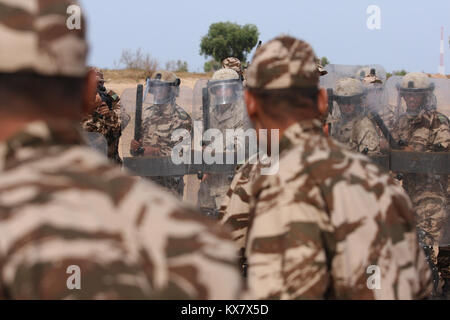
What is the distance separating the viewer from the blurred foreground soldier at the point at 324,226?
1927 mm

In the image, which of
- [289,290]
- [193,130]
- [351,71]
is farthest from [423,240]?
[289,290]

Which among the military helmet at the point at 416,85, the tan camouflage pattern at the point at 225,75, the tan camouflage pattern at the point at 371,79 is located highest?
the tan camouflage pattern at the point at 371,79

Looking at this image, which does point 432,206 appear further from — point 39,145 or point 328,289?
point 39,145

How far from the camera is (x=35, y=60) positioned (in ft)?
3.88

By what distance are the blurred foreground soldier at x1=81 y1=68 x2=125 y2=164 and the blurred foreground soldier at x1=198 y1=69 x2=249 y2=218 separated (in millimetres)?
1000

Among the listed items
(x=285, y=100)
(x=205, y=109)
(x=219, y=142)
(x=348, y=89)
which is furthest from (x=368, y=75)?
(x=285, y=100)

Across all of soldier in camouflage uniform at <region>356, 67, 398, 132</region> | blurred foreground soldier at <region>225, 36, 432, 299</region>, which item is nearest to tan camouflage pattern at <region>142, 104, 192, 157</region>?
soldier in camouflage uniform at <region>356, 67, 398, 132</region>

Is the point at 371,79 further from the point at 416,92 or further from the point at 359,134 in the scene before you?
the point at 359,134

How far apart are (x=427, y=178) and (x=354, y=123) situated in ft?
2.94

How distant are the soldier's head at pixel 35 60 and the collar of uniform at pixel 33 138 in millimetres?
18

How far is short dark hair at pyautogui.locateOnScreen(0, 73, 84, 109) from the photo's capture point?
119 cm

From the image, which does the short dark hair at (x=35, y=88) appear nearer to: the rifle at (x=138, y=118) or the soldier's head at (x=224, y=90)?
the soldier's head at (x=224, y=90)

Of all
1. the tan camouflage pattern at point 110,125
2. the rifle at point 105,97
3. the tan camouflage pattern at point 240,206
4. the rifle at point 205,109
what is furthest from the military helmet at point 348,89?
the tan camouflage pattern at point 240,206

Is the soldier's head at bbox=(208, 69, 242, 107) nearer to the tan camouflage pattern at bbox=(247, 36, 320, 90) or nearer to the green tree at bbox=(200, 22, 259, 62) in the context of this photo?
the tan camouflage pattern at bbox=(247, 36, 320, 90)
